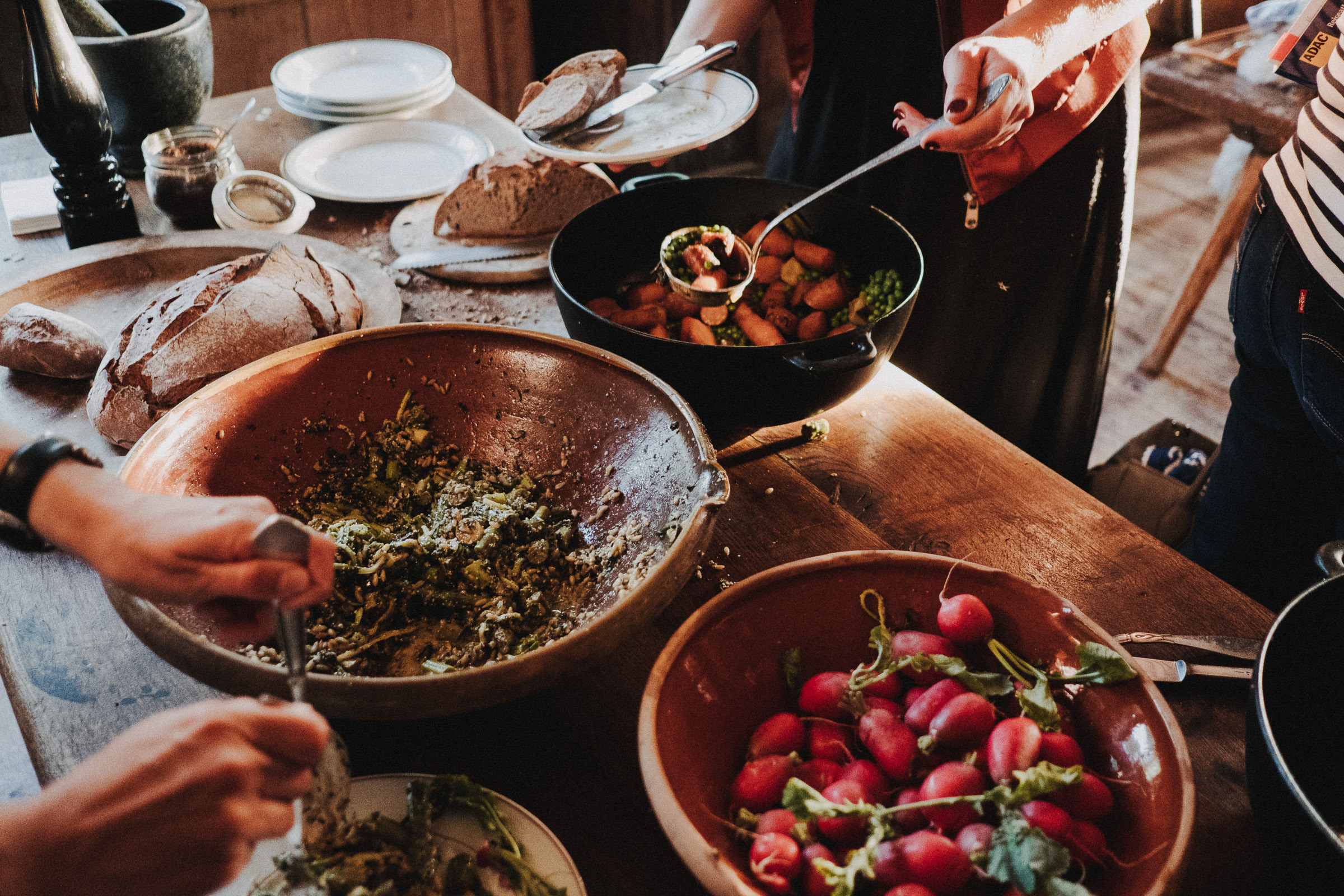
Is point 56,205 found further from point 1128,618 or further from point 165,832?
point 1128,618

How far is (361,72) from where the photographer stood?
85.4 inches

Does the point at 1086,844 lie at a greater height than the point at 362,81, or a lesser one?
lesser

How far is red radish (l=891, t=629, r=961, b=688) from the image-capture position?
78cm

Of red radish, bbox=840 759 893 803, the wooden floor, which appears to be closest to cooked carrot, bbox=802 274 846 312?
red radish, bbox=840 759 893 803

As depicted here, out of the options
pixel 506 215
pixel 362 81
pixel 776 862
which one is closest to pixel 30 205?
pixel 362 81

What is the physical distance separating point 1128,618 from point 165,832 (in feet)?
3.00

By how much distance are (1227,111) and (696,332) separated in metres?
2.20

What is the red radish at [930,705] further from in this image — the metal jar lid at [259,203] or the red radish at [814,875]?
the metal jar lid at [259,203]

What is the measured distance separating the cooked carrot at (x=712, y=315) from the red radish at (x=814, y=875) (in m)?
0.80

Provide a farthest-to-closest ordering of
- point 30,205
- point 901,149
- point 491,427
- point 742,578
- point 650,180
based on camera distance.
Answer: point 30,205 < point 650,180 < point 901,149 < point 491,427 < point 742,578

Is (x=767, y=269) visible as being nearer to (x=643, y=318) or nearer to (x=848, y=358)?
(x=643, y=318)

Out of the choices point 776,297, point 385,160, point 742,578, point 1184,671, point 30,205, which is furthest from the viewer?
point 385,160

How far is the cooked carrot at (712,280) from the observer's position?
1271mm

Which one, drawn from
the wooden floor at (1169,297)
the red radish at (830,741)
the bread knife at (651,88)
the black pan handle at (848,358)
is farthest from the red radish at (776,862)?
the wooden floor at (1169,297)
